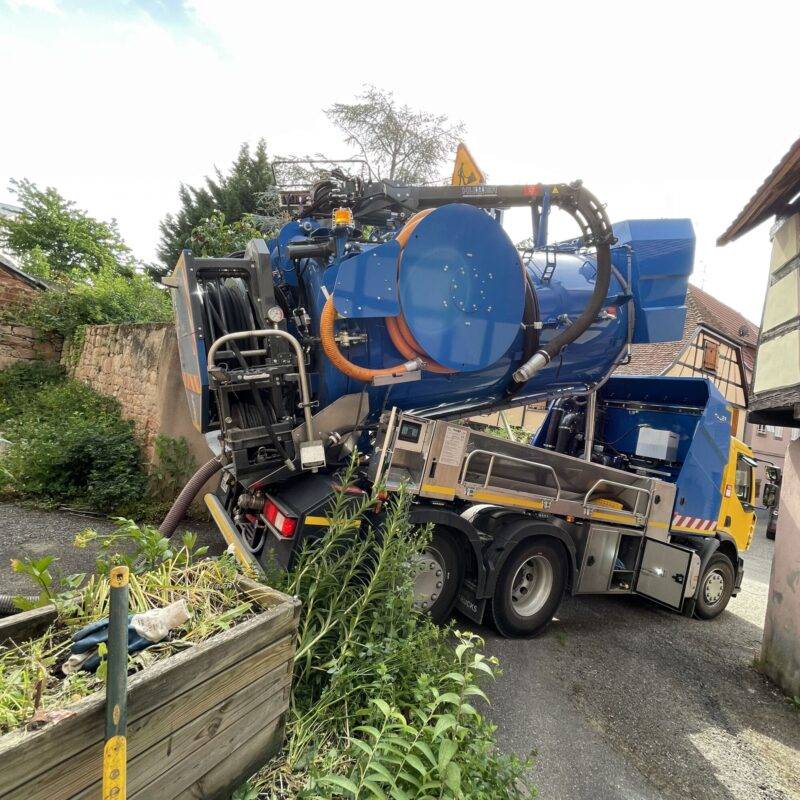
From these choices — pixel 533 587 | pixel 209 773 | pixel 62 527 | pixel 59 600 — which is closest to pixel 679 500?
pixel 533 587

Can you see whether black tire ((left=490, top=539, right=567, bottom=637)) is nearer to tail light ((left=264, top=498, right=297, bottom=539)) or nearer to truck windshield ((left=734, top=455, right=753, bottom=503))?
tail light ((left=264, top=498, right=297, bottom=539))

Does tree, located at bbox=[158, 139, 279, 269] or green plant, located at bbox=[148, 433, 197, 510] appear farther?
tree, located at bbox=[158, 139, 279, 269]

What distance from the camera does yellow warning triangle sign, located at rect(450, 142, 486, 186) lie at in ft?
14.2

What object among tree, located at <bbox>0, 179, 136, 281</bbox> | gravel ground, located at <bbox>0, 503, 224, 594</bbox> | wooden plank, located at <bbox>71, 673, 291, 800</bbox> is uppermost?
tree, located at <bbox>0, 179, 136, 281</bbox>

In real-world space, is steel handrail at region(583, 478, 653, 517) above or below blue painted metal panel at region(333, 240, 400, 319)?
below

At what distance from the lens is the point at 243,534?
3514 millimetres

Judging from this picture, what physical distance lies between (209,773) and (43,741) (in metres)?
0.66

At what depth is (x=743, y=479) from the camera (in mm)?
5367

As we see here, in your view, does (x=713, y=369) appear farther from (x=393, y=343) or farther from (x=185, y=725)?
(x=185, y=725)

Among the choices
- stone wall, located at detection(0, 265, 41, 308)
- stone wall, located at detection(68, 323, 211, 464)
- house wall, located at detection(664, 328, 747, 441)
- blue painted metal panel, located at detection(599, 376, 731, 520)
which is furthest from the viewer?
house wall, located at detection(664, 328, 747, 441)

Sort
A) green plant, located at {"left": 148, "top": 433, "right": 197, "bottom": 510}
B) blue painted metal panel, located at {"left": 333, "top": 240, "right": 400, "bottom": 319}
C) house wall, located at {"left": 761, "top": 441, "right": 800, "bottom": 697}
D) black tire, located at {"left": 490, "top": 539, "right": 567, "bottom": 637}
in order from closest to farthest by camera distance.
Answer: blue painted metal panel, located at {"left": 333, "top": 240, "right": 400, "bottom": 319} → black tire, located at {"left": 490, "top": 539, "right": 567, "bottom": 637} → house wall, located at {"left": 761, "top": 441, "right": 800, "bottom": 697} → green plant, located at {"left": 148, "top": 433, "right": 197, "bottom": 510}

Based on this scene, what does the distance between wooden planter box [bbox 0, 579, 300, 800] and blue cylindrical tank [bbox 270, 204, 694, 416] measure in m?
1.82

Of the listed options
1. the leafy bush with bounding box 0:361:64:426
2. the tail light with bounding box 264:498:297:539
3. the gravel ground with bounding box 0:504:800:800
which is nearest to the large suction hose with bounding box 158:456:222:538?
the tail light with bounding box 264:498:297:539

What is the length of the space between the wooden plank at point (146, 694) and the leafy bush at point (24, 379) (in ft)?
28.2
